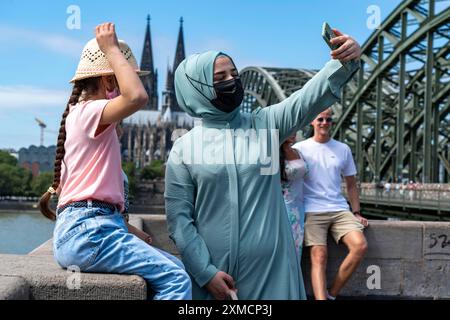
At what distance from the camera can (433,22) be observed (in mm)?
27641

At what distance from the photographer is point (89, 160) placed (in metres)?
2.52

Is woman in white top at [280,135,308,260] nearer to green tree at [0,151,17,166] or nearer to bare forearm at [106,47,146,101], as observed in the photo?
bare forearm at [106,47,146,101]

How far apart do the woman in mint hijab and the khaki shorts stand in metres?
1.55

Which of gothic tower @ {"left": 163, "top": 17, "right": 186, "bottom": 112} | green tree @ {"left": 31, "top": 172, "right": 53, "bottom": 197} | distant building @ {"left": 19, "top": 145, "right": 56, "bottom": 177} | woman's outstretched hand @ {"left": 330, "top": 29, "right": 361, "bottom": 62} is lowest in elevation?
green tree @ {"left": 31, "top": 172, "right": 53, "bottom": 197}

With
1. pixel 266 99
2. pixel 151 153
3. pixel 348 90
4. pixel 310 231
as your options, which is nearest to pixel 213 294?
pixel 310 231

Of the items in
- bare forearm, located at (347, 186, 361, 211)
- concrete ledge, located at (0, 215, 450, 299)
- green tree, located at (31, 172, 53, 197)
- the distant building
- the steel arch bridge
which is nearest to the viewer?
concrete ledge, located at (0, 215, 450, 299)

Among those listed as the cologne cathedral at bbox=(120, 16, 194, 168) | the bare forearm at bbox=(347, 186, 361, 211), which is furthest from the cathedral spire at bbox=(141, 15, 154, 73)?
the bare forearm at bbox=(347, 186, 361, 211)

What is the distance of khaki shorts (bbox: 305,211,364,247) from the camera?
4.38 m

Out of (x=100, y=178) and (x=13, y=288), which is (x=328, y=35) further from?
(x=13, y=288)

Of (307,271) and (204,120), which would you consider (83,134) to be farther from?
(307,271)

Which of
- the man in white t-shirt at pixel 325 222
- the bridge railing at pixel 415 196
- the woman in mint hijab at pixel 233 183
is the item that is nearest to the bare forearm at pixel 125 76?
the woman in mint hijab at pixel 233 183

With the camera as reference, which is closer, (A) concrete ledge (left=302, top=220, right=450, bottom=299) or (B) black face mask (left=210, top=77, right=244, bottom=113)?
(B) black face mask (left=210, top=77, right=244, bottom=113)

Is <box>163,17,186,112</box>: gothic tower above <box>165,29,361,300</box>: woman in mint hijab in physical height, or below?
above

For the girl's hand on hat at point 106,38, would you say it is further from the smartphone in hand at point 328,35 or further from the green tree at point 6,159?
the green tree at point 6,159
